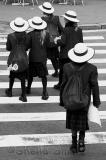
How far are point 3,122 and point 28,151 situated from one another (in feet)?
4.76

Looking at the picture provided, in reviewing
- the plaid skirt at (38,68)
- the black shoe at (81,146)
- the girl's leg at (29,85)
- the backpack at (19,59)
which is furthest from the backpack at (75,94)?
the girl's leg at (29,85)

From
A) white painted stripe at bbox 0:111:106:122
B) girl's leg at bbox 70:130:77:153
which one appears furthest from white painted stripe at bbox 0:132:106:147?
white painted stripe at bbox 0:111:106:122

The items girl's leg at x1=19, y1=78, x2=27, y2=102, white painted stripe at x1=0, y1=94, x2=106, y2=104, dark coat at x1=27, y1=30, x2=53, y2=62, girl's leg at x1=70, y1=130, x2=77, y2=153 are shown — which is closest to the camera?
girl's leg at x1=70, y1=130, x2=77, y2=153

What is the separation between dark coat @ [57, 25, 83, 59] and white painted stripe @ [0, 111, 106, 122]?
5.00 feet

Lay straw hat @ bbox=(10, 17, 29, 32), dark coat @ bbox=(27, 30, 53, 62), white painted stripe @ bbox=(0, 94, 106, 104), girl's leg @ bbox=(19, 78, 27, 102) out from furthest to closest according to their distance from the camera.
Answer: white painted stripe @ bbox=(0, 94, 106, 104), girl's leg @ bbox=(19, 78, 27, 102), dark coat @ bbox=(27, 30, 53, 62), straw hat @ bbox=(10, 17, 29, 32)

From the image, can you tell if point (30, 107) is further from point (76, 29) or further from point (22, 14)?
point (22, 14)

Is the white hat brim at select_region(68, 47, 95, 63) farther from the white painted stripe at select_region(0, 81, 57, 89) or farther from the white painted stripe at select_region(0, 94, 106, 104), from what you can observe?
the white painted stripe at select_region(0, 81, 57, 89)

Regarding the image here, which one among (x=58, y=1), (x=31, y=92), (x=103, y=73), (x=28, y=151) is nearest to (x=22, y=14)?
(x=58, y=1)

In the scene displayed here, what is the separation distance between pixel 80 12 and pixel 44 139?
43.4ft

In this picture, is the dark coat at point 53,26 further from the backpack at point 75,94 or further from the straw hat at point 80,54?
the backpack at point 75,94

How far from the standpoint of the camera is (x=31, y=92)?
11875mm

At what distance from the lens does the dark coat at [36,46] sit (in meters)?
10.7

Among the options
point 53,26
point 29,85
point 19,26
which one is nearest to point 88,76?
point 19,26

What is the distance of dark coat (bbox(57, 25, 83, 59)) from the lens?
36.1ft
